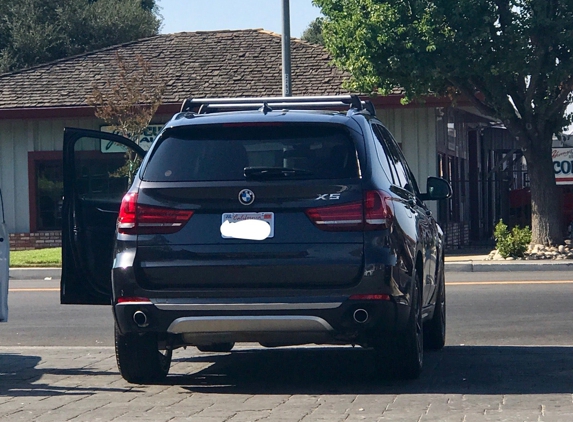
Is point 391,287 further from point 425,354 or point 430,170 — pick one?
point 430,170

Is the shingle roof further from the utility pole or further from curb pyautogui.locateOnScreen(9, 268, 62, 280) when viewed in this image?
curb pyautogui.locateOnScreen(9, 268, 62, 280)

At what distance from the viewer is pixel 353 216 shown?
6.76m

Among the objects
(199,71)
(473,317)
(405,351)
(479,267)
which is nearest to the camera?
(405,351)

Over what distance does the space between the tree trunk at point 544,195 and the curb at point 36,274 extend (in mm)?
9351

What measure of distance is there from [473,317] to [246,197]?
5.68m

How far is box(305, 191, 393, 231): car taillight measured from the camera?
676cm

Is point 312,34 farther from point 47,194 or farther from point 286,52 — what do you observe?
point 286,52

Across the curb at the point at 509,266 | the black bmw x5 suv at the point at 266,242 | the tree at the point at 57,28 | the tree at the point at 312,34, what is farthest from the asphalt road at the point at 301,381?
the tree at the point at 312,34

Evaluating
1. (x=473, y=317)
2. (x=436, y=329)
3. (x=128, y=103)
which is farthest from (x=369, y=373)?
(x=128, y=103)

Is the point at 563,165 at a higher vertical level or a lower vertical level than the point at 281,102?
lower

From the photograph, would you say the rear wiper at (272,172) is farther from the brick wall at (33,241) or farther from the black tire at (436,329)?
the brick wall at (33,241)

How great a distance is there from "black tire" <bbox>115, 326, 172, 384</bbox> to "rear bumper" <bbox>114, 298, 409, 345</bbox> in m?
0.37

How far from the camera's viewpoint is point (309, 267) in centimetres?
671

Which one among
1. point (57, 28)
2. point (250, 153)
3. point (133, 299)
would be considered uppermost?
point (57, 28)
